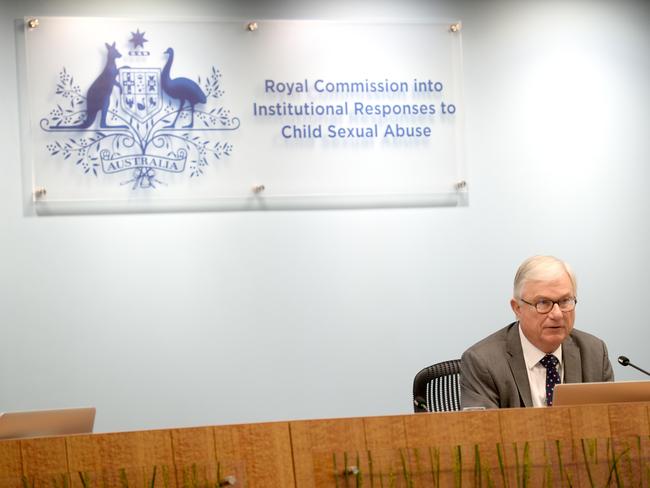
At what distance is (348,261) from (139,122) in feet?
3.59

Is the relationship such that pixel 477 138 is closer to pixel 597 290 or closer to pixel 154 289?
pixel 597 290

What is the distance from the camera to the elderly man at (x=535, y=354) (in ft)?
10.1

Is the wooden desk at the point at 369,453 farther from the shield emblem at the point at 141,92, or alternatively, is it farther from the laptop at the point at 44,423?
the shield emblem at the point at 141,92

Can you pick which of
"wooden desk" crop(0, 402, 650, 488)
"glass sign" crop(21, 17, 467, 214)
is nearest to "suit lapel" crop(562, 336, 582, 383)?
"wooden desk" crop(0, 402, 650, 488)

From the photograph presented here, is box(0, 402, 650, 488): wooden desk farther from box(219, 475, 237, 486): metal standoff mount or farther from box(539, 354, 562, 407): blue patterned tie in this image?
box(539, 354, 562, 407): blue patterned tie

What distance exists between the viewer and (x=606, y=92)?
4621 mm

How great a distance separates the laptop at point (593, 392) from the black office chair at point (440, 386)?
928 mm

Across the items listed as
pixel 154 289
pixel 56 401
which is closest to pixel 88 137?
pixel 154 289

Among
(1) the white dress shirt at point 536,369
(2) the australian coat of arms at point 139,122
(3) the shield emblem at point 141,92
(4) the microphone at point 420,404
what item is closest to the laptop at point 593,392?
(4) the microphone at point 420,404

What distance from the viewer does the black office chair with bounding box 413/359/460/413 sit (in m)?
3.33

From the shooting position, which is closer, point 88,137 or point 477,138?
point 88,137

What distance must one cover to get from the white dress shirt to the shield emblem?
194 cm

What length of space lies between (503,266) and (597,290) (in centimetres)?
48

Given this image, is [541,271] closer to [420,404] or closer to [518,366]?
[518,366]
